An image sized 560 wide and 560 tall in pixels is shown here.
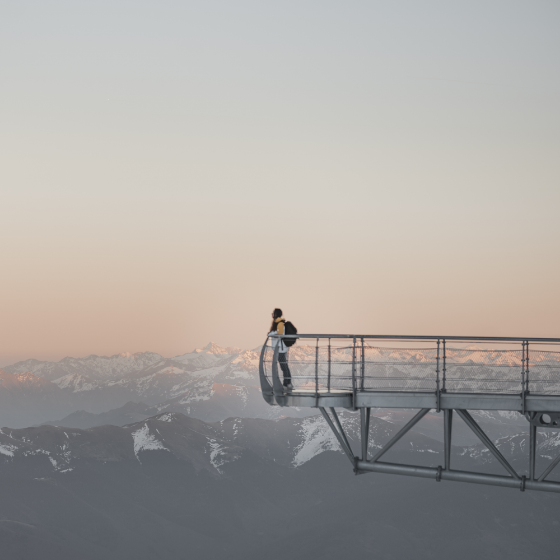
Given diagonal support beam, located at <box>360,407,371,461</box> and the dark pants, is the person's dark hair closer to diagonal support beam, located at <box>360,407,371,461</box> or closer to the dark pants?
the dark pants

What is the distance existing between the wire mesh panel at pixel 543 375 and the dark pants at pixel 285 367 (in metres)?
7.06

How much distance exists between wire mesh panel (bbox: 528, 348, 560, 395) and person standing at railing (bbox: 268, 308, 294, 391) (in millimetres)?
7055

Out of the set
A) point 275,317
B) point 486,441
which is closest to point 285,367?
point 275,317

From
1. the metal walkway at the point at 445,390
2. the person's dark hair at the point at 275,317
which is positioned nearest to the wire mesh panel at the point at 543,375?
the metal walkway at the point at 445,390

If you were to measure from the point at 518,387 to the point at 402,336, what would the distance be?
12.5ft

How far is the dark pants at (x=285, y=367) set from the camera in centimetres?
2342

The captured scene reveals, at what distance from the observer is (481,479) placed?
21031 mm

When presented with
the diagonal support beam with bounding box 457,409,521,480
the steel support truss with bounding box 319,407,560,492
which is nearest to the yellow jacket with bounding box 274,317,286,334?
the steel support truss with bounding box 319,407,560,492

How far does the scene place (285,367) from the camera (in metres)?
24.1

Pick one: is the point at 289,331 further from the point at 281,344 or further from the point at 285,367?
the point at 285,367

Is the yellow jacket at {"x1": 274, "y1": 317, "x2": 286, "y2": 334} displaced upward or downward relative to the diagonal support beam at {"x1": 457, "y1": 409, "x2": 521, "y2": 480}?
upward

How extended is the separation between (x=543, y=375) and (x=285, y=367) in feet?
25.0

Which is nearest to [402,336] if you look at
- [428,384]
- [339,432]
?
[428,384]

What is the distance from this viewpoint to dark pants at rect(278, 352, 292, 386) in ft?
76.8
